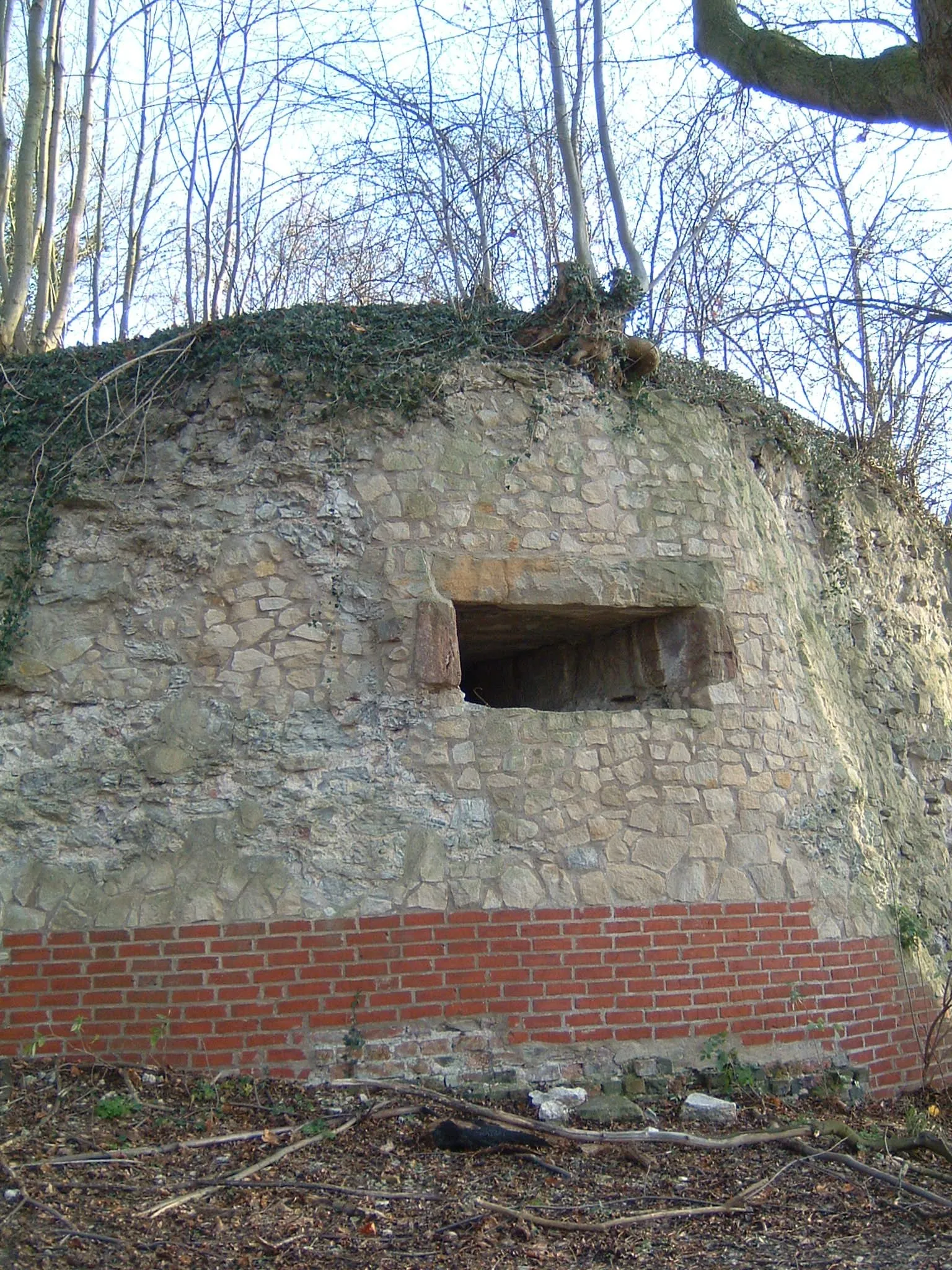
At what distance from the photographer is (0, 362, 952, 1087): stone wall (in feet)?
18.2

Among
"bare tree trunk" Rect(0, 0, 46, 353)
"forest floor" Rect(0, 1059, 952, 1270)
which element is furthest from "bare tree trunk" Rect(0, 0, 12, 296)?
"forest floor" Rect(0, 1059, 952, 1270)

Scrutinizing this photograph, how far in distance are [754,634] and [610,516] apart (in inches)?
42.1

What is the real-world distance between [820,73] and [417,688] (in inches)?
129

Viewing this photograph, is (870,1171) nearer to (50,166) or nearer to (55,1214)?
(55,1214)

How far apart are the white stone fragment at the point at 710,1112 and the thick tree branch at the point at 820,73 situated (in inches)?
167

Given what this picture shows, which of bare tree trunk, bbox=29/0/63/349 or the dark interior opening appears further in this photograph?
bare tree trunk, bbox=29/0/63/349

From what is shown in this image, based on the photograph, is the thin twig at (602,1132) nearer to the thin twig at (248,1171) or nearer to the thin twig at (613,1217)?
the thin twig at (248,1171)

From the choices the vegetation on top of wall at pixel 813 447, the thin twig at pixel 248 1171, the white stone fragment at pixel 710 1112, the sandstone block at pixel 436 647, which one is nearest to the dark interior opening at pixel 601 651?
the sandstone block at pixel 436 647

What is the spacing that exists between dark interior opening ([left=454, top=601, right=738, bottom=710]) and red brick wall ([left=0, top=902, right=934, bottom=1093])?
1.29m

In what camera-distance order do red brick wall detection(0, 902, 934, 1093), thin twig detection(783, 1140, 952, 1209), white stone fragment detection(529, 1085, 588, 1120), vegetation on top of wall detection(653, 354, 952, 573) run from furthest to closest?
1. vegetation on top of wall detection(653, 354, 952, 573)
2. red brick wall detection(0, 902, 934, 1093)
3. white stone fragment detection(529, 1085, 588, 1120)
4. thin twig detection(783, 1140, 952, 1209)

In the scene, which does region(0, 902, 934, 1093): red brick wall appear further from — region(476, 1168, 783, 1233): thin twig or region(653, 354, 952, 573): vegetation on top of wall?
region(653, 354, 952, 573): vegetation on top of wall

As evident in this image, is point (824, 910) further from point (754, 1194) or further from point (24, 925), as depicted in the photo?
point (24, 925)

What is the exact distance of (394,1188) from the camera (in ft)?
14.4

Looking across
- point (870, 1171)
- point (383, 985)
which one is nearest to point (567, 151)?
point (383, 985)
